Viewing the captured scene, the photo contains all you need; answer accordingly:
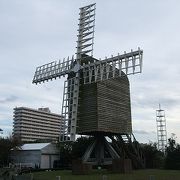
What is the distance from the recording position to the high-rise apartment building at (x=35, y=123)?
153 meters

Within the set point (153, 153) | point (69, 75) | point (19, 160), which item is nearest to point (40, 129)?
point (19, 160)

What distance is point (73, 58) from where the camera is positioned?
46531mm

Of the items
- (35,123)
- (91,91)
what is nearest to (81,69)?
(91,91)

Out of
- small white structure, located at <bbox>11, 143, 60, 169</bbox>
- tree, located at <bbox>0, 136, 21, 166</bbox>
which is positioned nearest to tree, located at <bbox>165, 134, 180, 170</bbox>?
small white structure, located at <bbox>11, 143, 60, 169</bbox>

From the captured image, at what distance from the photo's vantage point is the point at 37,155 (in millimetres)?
65500

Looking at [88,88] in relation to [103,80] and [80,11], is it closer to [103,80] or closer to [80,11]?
[103,80]

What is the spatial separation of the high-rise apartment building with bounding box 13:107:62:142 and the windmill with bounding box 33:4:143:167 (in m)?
104

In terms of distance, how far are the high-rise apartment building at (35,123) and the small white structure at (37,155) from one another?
79470mm

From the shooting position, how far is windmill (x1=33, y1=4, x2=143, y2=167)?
42.2m

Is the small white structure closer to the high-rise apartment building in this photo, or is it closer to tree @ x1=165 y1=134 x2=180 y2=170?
tree @ x1=165 y1=134 x2=180 y2=170

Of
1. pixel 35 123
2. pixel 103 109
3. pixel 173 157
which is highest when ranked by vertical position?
pixel 35 123

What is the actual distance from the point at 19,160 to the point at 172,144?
1234 inches

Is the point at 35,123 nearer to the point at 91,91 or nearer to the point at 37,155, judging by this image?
the point at 37,155

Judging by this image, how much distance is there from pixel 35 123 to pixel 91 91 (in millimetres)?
116463
